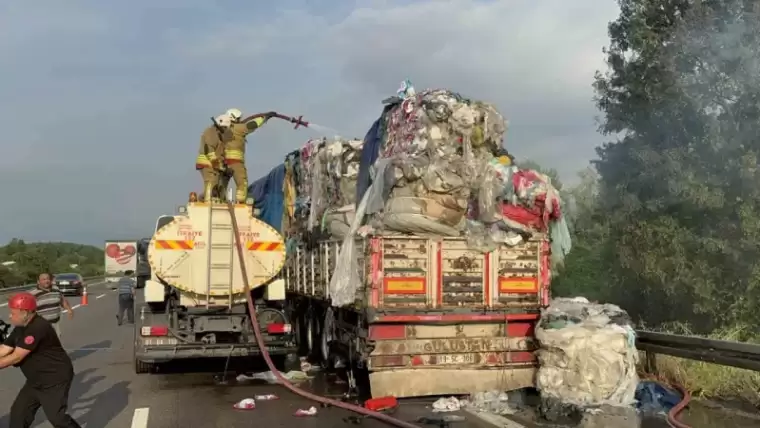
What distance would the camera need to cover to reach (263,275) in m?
11.5

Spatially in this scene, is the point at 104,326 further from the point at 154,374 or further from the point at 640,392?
the point at 640,392

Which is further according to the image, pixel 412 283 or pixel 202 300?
pixel 202 300

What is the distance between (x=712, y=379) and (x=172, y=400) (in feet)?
21.9

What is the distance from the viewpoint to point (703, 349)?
28.3 ft

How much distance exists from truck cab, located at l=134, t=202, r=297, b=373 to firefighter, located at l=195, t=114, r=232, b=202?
119 centimetres

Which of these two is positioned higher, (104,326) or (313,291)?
(313,291)

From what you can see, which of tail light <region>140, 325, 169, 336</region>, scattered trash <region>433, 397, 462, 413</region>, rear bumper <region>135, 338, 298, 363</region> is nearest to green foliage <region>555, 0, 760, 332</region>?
scattered trash <region>433, 397, 462, 413</region>

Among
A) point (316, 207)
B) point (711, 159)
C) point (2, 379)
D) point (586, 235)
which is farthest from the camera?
point (586, 235)

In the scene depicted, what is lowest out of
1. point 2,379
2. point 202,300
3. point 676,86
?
point 2,379

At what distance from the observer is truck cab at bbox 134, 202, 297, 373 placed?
11062 millimetres

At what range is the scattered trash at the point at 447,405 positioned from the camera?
28.4 ft

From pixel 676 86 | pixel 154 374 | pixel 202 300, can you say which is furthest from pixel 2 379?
pixel 676 86

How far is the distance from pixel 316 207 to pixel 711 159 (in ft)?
20.6

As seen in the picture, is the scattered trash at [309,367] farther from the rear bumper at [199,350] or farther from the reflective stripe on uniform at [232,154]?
the reflective stripe on uniform at [232,154]
